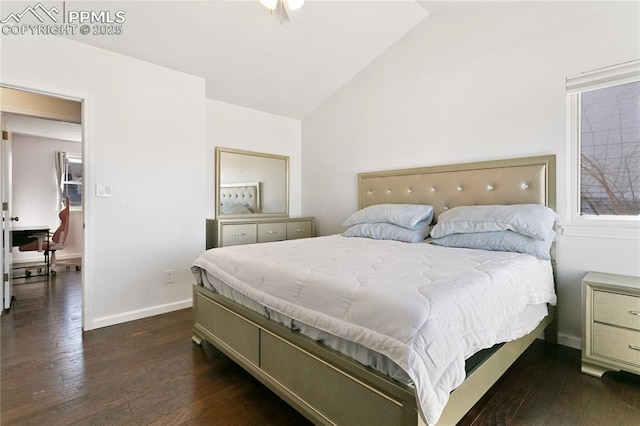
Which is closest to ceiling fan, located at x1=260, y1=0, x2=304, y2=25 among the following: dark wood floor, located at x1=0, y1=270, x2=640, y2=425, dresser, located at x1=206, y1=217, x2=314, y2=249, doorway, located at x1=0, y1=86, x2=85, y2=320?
dresser, located at x1=206, y1=217, x2=314, y2=249

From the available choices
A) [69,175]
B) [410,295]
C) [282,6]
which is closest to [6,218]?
[282,6]

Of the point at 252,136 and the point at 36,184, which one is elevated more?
the point at 252,136

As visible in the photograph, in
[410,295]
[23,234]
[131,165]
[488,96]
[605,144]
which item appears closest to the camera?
[410,295]

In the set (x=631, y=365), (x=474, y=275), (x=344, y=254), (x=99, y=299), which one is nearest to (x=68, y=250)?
(x=99, y=299)

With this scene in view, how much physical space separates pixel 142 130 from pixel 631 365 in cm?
388

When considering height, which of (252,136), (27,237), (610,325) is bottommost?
(610,325)

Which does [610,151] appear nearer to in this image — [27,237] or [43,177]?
[27,237]

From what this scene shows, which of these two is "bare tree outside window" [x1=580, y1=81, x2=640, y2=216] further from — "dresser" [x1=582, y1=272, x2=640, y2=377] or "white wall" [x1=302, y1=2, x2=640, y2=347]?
"dresser" [x1=582, y1=272, x2=640, y2=377]

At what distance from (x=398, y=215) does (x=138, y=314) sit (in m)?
2.51

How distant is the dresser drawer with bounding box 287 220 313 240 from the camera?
3.87 metres

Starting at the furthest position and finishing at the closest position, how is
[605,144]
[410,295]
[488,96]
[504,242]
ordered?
A: [488,96] → [605,144] → [504,242] → [410,295]

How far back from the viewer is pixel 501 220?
7.02 feet

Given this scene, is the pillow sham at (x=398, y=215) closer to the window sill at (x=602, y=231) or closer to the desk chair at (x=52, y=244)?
the window sill at (x=602, y=231)

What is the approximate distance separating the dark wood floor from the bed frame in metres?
0.15
